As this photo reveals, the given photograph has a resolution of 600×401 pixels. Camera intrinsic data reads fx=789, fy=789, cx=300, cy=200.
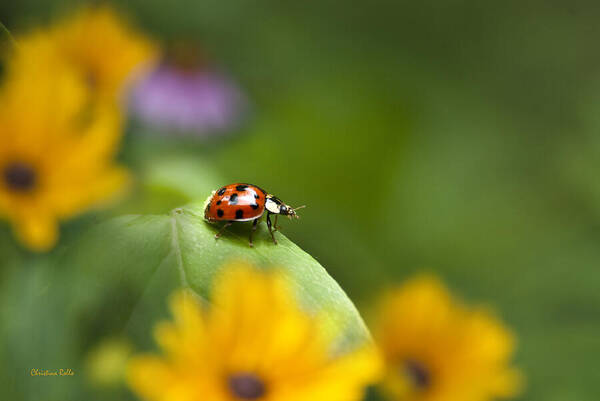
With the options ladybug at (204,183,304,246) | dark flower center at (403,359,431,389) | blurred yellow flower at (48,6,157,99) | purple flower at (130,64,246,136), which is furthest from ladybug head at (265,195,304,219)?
purple flower at (130,64,246,136)

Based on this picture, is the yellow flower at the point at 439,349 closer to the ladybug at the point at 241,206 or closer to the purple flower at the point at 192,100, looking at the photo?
the ladybug at the point at 241,206

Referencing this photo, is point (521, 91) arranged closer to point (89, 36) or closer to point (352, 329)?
point (89, 36)

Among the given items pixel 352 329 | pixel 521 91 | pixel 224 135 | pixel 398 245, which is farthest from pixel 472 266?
pixel 352 329

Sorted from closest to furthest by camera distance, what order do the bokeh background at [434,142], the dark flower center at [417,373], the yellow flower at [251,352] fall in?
the yellow flower at [251,352], the dark flower center at [417,373], the bokeh background at [434,142]

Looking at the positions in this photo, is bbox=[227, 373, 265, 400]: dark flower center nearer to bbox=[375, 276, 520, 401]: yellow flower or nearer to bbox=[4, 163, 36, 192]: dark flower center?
bbox=[4, 163, 36, 192]: dark flower center

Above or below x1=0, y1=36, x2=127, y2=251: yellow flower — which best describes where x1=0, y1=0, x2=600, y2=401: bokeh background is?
above

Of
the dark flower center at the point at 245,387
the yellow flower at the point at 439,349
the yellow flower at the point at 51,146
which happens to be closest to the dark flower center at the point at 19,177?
the yellow flower at the point at 51,146
